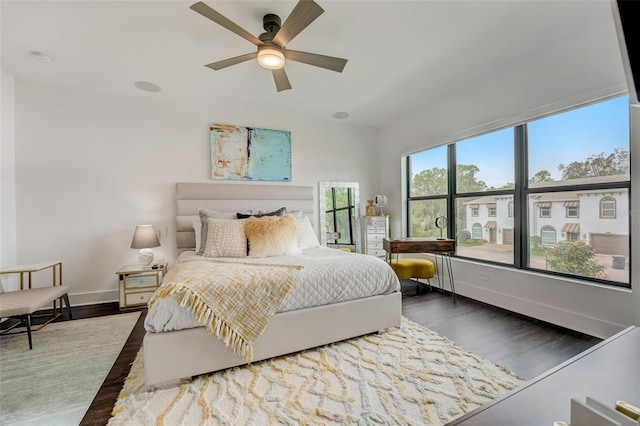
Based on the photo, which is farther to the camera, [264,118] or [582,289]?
[264,118]

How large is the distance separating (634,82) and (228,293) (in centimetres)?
210

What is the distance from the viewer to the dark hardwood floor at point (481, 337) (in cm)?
175

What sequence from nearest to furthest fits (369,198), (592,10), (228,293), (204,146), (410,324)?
(228,293)
(592,10)
(410,324)
(204,146)
(369,198)

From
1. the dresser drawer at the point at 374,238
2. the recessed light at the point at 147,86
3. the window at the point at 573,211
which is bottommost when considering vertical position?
the dresser drawer at the point at 374,238

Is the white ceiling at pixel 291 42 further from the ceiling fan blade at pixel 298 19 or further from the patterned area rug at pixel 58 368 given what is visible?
the patterned area rug at pixel 58 368

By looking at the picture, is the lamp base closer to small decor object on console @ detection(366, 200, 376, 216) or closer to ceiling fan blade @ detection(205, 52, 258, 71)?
ceiling fan blade @ detection(205, 52, 258, 71)

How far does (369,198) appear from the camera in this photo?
4.88m

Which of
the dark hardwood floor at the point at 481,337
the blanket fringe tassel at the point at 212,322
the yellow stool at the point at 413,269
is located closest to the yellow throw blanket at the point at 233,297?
the blanket fringe tassel at the point at 212,322

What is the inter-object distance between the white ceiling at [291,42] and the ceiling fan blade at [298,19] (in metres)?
0.22

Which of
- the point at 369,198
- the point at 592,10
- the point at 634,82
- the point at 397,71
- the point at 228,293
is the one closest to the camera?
the point at 634,82

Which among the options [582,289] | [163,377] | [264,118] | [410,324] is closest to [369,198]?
[264,118]

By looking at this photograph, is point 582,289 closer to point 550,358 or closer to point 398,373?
point 550,358

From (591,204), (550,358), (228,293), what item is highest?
(591,204)

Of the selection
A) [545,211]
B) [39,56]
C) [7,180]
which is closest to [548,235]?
[545,211]
